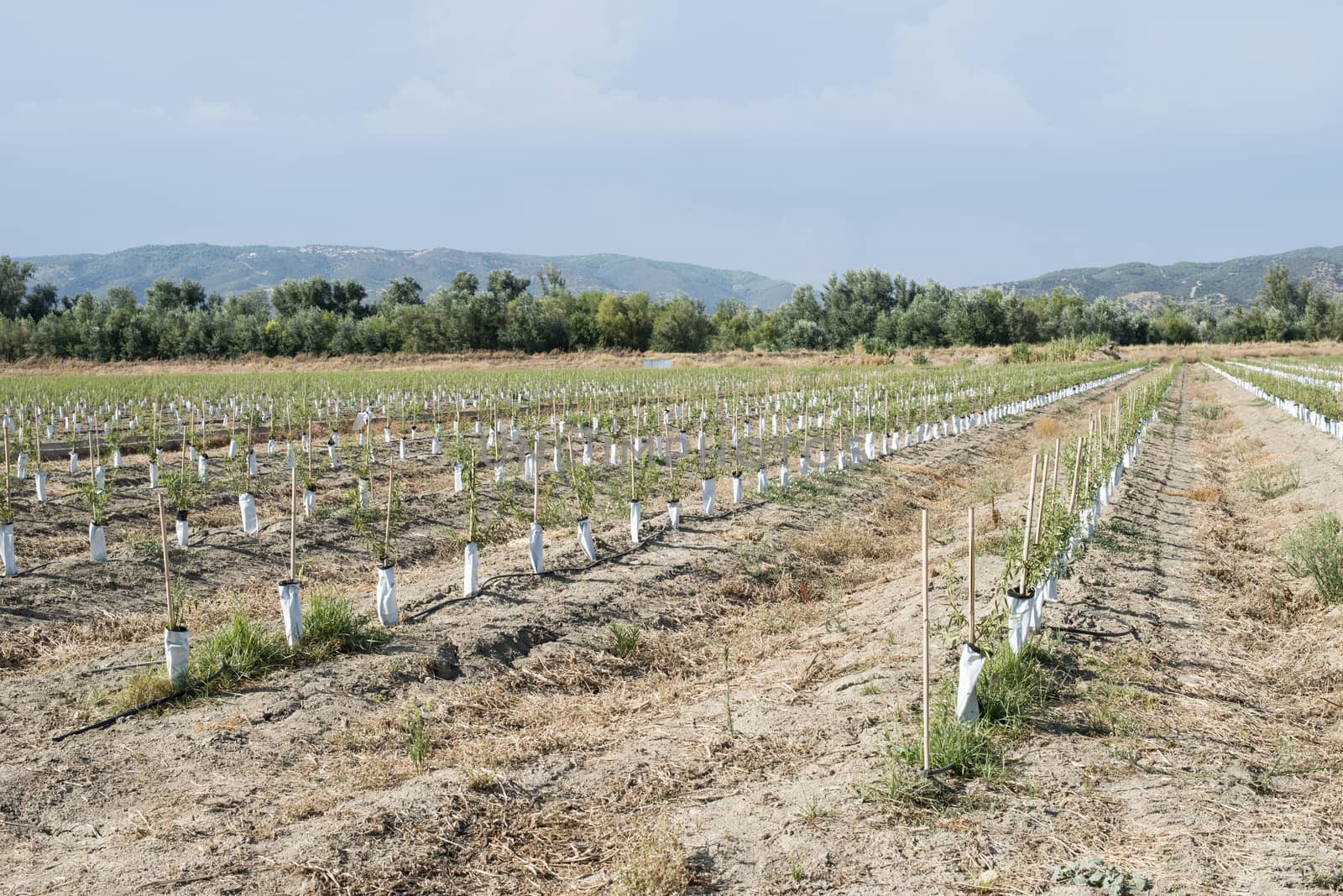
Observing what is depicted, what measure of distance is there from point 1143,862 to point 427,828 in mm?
3068

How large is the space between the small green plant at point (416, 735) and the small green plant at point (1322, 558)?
7.17 meters

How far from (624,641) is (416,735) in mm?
2317

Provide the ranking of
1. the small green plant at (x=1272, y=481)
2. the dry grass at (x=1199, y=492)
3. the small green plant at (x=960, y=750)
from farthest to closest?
1. the small green plant at (x=1272, y=481)
2. the dry grass at (x=1199, y=492)
3. the small green plant at (x=960, y=750)

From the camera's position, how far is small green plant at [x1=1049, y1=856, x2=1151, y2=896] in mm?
3596

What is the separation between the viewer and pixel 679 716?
5844mm

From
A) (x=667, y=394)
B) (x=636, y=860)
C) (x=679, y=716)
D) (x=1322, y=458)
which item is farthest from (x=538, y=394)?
(x=636, y=860)

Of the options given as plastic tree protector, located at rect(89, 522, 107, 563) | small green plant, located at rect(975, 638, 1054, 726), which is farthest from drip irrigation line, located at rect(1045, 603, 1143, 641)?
plastic tree protector, located at rect(89, 522, 107, 563)

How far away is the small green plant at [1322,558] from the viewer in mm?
7762

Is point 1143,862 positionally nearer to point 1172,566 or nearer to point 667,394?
point 1172,566

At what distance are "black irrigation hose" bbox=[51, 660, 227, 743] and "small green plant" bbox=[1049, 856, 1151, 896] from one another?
519 centimetres

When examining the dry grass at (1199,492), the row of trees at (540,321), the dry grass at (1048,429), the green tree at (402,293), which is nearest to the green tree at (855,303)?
the row of trees at (540,321)

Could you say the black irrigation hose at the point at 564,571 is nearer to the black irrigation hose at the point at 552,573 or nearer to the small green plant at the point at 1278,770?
the black irrigation hose at the point at 552,573

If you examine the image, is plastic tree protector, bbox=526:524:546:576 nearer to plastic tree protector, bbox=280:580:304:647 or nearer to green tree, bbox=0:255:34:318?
plastic tree protector, bbox=280:580:304:647

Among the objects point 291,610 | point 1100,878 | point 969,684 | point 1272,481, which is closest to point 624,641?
point 291,610
